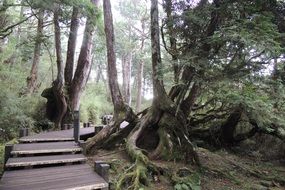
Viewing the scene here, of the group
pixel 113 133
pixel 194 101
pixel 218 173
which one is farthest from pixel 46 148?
pixel 194 101

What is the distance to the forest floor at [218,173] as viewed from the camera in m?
5.76

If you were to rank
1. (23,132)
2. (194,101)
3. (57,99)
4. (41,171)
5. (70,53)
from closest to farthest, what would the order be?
(41,171) → (23,132) → (194,101) → (57,99) → (70,53)

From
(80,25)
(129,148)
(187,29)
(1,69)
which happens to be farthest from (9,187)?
(80,25)

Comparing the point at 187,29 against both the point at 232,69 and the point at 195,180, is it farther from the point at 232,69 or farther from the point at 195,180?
the point at 195,180

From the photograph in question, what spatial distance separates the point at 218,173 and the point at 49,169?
4.05 meters

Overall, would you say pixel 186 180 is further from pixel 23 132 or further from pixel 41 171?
pixel 23 132

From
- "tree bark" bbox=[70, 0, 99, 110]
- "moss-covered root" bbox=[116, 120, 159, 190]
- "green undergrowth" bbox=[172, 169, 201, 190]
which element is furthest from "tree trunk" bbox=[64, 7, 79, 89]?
"green undergrowth" bbox=[172, 169, 201, 190]

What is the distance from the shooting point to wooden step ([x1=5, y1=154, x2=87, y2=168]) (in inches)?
197

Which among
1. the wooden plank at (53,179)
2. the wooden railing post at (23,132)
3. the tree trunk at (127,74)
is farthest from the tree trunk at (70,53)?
the tree trunk at (127,74)

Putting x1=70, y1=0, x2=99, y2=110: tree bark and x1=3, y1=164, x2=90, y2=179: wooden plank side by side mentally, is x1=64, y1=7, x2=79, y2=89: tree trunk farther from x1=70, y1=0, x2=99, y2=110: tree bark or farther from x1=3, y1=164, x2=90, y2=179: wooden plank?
x1=3, y1=164, x2=90, y2=179: wooden plank

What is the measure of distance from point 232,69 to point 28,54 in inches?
397

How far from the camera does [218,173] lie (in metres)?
6.48

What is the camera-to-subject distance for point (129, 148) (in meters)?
6.43

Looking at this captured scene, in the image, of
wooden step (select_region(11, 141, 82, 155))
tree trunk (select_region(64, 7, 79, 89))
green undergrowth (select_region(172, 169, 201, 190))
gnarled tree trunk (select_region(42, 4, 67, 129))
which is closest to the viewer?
green undergrowth (select_region(172, 169, 201, 190))
